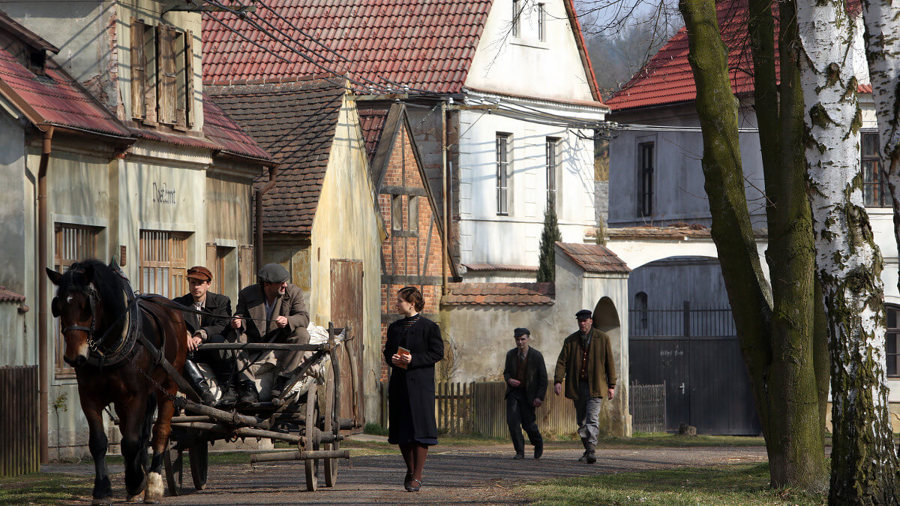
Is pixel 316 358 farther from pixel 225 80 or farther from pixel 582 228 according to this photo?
pixel 582 228

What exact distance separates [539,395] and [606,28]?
606 cm

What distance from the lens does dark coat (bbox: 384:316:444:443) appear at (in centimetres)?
1272

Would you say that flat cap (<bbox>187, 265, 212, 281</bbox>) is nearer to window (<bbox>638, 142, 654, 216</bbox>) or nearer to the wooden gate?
the wooden gate

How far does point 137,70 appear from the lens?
20.2 m

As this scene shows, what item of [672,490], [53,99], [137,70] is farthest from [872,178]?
[672,490]

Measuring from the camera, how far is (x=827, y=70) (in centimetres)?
1088

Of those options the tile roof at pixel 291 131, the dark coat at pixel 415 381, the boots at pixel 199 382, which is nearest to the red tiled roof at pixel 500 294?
the tile roof at pixel 291 131

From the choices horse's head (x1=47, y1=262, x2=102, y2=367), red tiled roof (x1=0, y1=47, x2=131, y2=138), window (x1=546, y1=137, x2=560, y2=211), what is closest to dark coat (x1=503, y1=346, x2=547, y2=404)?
red tiled roof (x1=0, y1=47, x2=131, y2=138)

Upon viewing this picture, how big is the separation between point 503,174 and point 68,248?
19.2 meters

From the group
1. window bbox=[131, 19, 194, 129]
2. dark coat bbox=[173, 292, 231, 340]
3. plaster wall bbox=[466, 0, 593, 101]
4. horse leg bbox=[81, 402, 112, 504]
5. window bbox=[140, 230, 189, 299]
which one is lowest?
horse leg bbox=[81, 402, 112, 504]

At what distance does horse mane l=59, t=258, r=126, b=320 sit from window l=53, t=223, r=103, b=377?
7.31 meters

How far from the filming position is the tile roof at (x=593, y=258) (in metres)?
28.2

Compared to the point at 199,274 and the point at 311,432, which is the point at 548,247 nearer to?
the point at 199,274

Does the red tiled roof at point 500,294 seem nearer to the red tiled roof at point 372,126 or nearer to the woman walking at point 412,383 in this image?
the red tiled roof at point 372,126
